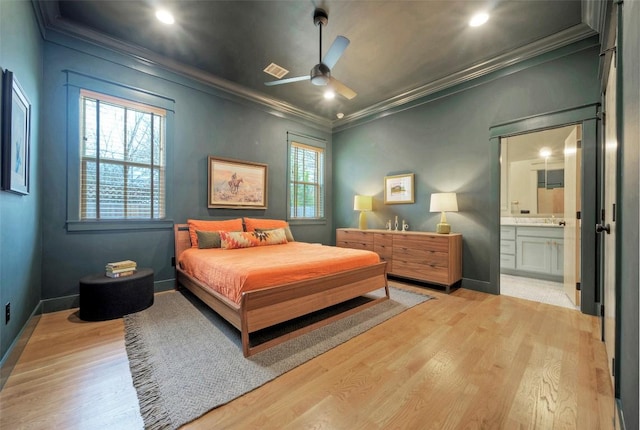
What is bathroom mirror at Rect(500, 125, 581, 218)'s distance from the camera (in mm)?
4684

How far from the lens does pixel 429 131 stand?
4.01 m

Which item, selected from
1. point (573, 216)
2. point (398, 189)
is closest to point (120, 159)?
point (398, 189)

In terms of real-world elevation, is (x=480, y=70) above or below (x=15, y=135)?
above

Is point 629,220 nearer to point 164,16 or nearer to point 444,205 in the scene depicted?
point 444,205

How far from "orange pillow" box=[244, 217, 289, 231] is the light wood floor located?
204 cm

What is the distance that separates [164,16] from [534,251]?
6031 millimetres

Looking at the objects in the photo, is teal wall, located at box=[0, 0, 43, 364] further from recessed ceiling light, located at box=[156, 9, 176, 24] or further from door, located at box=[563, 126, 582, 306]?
door, located at box=[563, 126, 582, 306]

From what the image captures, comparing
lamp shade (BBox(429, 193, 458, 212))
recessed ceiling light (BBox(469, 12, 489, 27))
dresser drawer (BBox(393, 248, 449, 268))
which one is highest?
recessed ceiling light (BBox(469, 12, 489, 27))

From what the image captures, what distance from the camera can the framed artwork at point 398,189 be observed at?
13.9 feet

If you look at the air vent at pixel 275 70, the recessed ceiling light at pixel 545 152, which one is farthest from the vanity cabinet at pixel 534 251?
the air vent at pixel 275 70

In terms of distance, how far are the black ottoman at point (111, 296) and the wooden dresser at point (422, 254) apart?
126 inches

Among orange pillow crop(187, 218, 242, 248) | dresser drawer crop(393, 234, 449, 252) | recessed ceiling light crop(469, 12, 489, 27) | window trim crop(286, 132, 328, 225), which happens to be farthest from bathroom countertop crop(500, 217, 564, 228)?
orange pillow crop(187, 218, 242, 248)

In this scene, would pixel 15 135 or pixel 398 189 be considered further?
pixel 398 189

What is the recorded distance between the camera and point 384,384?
155cm
